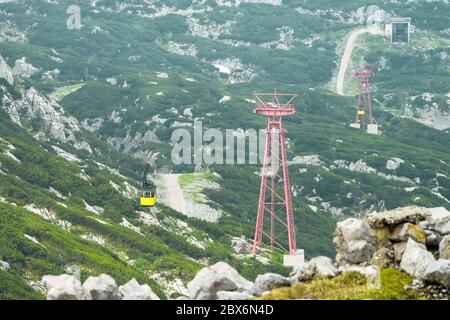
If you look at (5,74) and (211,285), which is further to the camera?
(5,74)

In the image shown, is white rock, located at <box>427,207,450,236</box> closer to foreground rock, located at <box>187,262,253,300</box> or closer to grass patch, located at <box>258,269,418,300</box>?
grass patch, located at <box>258,269,418,300</box>

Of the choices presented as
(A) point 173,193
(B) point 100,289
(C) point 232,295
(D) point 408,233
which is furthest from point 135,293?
(A) point 173,193

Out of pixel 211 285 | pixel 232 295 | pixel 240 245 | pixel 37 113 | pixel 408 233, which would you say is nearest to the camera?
pixel 232 295

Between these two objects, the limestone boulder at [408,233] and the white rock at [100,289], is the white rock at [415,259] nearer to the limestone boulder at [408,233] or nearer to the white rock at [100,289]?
the limestone boulder at [408,233]

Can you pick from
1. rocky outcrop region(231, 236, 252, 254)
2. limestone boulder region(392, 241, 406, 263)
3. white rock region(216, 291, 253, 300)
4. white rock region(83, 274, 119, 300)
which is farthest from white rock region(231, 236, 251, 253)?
white rock region(83, 274, 119, 300)

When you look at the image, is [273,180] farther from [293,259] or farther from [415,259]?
[415,259]
